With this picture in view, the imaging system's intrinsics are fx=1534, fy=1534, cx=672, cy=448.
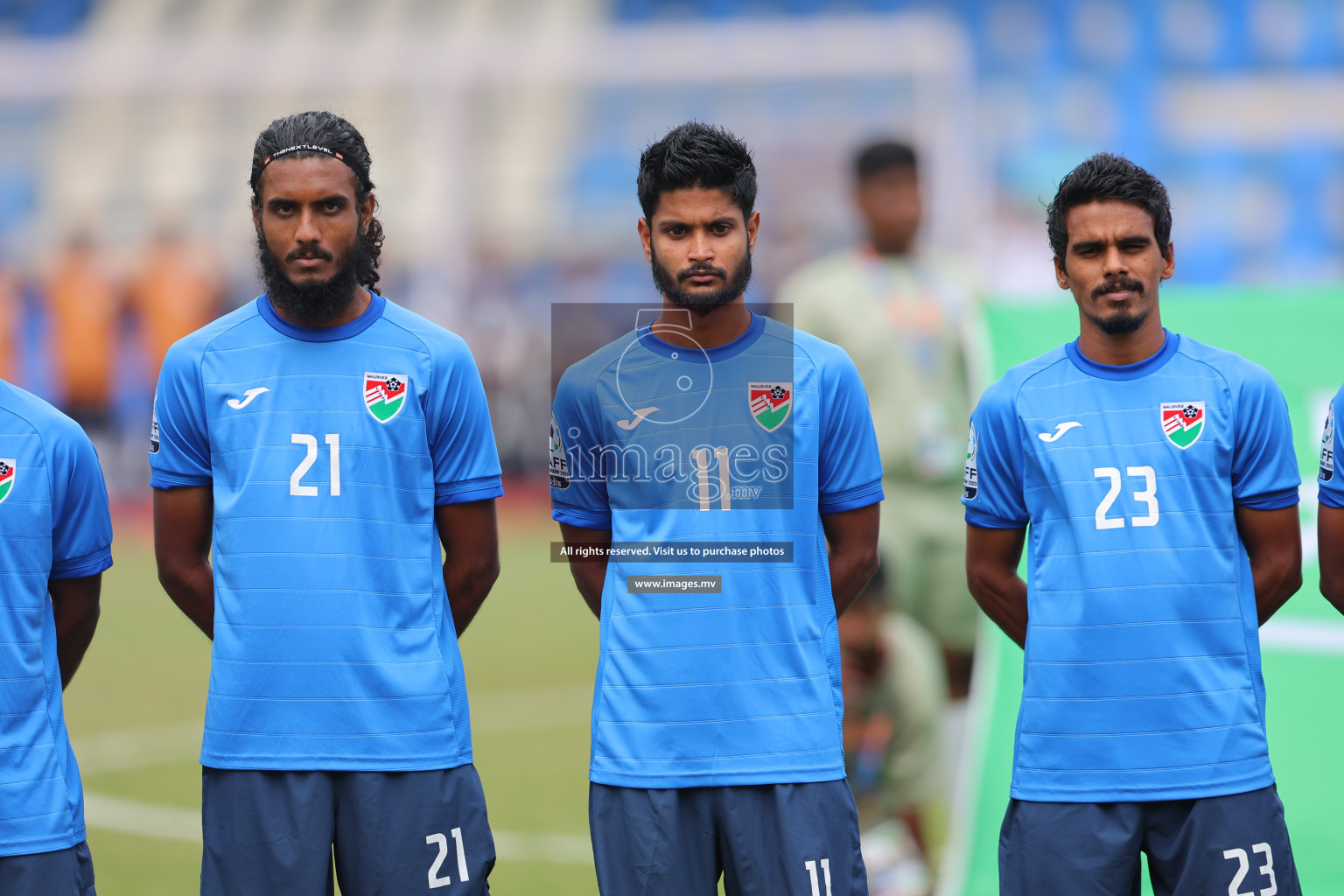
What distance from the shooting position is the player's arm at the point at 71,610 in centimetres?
300

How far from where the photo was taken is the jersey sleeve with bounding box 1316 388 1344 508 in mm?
3096

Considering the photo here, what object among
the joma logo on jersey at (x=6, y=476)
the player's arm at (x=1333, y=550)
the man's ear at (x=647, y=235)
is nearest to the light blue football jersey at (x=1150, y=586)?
the player's arm at (x=1333, y=550)

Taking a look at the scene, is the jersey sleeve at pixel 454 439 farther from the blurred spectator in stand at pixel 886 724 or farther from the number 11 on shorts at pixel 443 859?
the blurred spectator in stand at pixel 886 724

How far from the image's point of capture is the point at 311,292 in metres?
2.91

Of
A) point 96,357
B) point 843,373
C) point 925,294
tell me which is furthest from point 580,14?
point 843,373

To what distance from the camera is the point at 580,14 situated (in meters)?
23.4

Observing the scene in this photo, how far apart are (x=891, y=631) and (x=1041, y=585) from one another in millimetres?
2204

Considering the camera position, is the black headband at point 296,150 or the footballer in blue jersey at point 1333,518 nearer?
the black headband at point 296,150

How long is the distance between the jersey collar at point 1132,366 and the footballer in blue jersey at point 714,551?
448 millimetres

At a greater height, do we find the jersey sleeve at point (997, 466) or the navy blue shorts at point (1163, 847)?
the jersey sleeve at point (997, 466)

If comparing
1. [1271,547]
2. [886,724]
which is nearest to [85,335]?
[886,724]

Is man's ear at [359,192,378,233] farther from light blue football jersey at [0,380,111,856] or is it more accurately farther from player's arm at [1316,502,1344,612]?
player's arm at [1316,502,1344,612]

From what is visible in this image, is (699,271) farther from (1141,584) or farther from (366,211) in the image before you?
(1141,584)

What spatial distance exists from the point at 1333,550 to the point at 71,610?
252 cm
